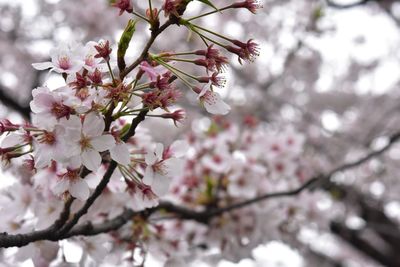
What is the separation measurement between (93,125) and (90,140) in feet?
0.14

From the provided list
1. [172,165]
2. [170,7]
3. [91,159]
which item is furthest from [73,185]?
[170,7]

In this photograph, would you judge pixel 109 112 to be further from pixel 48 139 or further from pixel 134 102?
pixel 48 139

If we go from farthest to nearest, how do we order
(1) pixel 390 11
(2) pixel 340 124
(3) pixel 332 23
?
(2) pixel 340 124 < (1) pixel 390 11 < (3) pixel 332 23

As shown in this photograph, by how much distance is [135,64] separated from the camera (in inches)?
59.0

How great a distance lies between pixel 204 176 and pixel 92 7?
3909 millimetres

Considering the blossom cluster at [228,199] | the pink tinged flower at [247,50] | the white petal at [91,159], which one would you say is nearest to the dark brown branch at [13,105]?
the blossom cluster at [228,199]

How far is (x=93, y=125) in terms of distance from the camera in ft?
4.84

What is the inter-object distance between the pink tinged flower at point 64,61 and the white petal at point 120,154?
0.25 m

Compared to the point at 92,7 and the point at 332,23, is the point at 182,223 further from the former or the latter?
the point at 92,7

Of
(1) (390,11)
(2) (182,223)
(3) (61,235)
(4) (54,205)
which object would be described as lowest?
(3) (61,235)

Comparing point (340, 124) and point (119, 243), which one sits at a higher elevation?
point (340, 124)

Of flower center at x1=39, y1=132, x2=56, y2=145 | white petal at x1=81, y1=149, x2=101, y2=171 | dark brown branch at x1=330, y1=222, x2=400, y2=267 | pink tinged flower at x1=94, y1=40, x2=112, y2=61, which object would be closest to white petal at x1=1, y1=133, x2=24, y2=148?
flower center at x1=39, y1=132, x2=56, y2=145

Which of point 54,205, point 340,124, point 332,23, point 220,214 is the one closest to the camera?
point 54,205

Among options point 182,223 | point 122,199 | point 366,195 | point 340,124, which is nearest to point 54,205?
point 122,199
